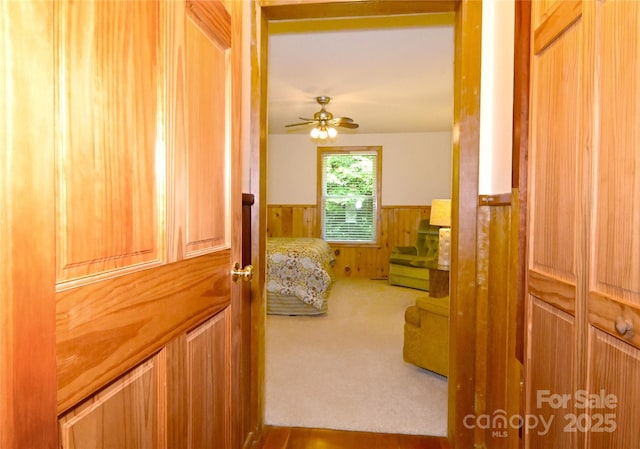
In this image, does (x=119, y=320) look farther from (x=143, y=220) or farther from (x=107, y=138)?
(x=107, y=138)

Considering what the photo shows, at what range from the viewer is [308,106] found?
4.93m

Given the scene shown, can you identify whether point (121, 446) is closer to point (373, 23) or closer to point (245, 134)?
point (245, 134)

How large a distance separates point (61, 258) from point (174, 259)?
0.32m

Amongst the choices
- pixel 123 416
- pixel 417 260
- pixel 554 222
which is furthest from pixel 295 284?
pixel 123 416

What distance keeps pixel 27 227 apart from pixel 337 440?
1771 mm

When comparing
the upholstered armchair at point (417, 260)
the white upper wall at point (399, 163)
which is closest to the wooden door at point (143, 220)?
the upholstered armchair at point (417, 260)

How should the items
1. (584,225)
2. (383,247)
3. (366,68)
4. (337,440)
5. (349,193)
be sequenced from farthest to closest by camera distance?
(349,193) < (383,247) < (366,68) < (337,440) < (584,225)

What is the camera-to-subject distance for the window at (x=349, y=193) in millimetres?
6578

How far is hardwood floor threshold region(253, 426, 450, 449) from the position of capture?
181cm

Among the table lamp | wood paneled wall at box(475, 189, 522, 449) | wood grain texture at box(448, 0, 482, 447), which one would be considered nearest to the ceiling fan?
the table lamp

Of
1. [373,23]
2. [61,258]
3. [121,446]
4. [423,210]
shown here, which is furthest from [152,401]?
[423,210]

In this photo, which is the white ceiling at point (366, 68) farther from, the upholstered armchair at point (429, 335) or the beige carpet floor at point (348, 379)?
the beige carpet floor at point (348, 379)

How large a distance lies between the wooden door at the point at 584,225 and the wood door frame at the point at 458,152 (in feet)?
1.57

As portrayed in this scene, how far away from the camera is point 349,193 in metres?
6.64
